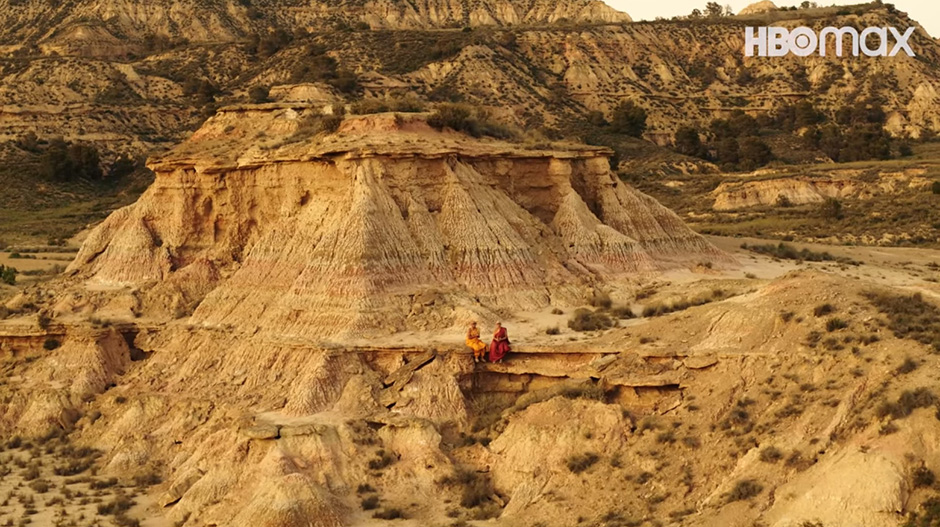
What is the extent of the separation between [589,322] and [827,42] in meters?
86.3

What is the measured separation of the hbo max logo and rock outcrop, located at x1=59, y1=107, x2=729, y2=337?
251 feet

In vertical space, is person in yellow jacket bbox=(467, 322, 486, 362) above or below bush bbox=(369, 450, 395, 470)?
above

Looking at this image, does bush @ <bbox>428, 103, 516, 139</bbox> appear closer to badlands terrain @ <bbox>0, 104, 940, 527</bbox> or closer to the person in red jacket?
badlands terrain @ <bbox>0, 104, 940, 527</bbox>

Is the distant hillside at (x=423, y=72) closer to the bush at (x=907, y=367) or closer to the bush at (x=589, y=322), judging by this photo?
the bush at (x=589, y=322)

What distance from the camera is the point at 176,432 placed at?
24453 mm

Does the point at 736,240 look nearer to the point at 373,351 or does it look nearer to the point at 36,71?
Answer: the point at 373,351

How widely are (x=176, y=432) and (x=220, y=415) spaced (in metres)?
1.27

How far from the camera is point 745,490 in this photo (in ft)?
57.2

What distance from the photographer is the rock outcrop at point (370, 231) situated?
26.1 metres

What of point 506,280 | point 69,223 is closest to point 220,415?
point 506,280

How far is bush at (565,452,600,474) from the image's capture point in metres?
19.9

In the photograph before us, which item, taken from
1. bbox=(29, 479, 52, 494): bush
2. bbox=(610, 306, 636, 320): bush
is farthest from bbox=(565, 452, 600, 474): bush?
bbox=(29, 479, 52, 494): bush

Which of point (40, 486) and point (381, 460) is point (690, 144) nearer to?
point (381, 460)

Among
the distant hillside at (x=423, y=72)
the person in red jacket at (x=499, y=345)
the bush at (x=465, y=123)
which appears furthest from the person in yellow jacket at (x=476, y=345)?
the distant hillside at (x=423, y=72)
